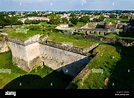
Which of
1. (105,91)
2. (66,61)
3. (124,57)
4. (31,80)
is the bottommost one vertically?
(31,80)

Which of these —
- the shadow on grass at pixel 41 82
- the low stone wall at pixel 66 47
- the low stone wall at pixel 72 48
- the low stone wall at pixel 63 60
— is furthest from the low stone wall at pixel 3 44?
the low stone wall at pixel 72 48

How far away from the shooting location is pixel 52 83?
56.2ft

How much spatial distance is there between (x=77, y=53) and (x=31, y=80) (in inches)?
219

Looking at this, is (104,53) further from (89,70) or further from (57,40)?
(57,40)

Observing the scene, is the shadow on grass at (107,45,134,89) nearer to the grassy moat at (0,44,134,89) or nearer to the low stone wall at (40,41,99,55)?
the grassy moat at (0,44,134,89)

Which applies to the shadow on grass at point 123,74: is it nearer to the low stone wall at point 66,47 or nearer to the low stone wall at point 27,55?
the low stone wall at point 66,47

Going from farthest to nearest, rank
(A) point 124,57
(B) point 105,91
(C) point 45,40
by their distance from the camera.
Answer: (C) point 45,40 → (A) point 124,57 → (B) point 105,91

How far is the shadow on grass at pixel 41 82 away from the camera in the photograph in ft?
55.0

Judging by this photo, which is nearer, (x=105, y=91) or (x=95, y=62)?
(x=105, y=91)

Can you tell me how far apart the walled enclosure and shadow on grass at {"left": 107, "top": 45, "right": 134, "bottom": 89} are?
15.7 feet

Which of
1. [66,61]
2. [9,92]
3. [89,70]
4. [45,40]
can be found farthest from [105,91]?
[45,40]

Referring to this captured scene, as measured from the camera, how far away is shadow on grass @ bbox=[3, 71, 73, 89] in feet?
55.0

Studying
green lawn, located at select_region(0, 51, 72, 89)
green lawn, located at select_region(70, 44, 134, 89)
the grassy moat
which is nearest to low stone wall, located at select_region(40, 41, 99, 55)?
the grassy moat

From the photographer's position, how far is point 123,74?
1153 centimetres
